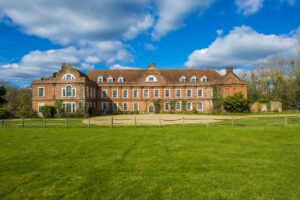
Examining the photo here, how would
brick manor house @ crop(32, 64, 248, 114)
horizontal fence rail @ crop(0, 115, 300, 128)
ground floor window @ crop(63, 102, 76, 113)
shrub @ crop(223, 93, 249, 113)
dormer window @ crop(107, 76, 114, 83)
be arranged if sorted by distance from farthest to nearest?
dormer window @ crop(107, 76, 114, 83) → brick manor house @ crop(32, 64, 248, 114) → shrub @ crop(223, 93, 249, 113) → ground floor window @ crop(63, 102, 76, 113) → horizontal fence rail @ crop(0, 115, 300, 128)

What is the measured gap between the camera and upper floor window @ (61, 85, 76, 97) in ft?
114

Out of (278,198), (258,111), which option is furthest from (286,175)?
(258,111)

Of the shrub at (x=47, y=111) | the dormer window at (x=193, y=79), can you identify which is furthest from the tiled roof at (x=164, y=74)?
the shrub at (x=47, y=111)

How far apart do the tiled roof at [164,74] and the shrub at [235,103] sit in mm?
6785

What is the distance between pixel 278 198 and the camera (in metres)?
5.09

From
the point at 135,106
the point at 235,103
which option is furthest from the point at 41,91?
the point at 235,103

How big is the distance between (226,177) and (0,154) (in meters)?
9.85

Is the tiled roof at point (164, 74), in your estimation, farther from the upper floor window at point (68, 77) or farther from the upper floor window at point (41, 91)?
the upper floor window at point (41, 91)

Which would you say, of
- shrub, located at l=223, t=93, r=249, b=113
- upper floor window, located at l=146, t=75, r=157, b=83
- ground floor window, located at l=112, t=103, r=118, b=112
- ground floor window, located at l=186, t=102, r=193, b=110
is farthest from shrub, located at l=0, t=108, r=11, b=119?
shrub, located at l=223, t=93, r=249, b=113

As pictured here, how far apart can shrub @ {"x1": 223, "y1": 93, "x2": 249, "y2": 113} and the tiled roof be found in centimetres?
679

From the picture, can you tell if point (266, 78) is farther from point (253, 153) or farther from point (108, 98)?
point (253, 153)

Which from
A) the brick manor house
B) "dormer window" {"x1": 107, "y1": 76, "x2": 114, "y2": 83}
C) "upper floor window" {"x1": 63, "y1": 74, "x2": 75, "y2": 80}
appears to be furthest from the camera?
"dormer window" {"x1": 107, "y1": 76, "x2": 114, "y2": 83}

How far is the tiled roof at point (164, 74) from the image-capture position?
43.6 m

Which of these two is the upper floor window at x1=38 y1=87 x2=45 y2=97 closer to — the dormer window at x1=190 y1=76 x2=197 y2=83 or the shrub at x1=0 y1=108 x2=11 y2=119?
the shrub at x1=0 y1=108 x2=11 y2=119
